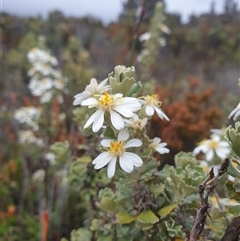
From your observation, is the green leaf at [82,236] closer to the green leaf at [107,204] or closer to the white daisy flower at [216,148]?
the green leaf at [107,204]

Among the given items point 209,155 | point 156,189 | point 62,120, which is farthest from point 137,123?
point 62,120

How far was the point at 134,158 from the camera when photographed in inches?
26.9

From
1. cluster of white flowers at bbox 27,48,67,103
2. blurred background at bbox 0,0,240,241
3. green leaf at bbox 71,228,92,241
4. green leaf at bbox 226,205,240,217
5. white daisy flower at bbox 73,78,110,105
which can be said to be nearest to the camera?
green leaf at bbox 226,205,240,217

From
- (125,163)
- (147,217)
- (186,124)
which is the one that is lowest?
(186,124)

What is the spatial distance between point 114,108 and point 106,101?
0.9 inches

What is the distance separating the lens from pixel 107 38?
11.7 meters

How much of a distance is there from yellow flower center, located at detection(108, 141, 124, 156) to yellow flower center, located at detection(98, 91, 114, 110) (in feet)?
0.20

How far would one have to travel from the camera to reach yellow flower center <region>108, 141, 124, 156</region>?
0.69 m

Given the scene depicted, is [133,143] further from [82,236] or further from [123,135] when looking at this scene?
[82,236]

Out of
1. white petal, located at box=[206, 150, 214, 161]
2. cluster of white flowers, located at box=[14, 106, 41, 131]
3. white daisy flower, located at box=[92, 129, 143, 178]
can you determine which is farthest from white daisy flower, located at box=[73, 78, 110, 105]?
cluster of white flowers, located at box=[14, 106, 41, 131]

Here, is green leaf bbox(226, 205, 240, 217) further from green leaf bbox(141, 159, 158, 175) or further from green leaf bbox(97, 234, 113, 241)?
green leaf bbox(97, 234, 113, 241)

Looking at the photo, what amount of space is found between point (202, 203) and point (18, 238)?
2.09 meters

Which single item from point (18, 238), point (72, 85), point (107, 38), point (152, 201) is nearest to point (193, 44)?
point (107, 38)

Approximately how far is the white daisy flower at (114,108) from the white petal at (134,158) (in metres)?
0.07
